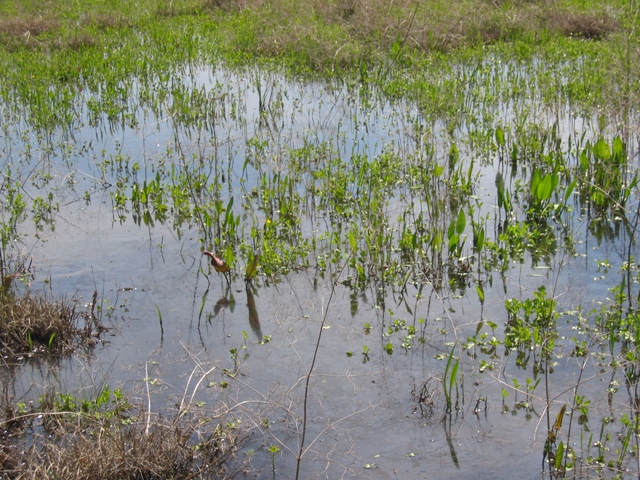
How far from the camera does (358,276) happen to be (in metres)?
5.73

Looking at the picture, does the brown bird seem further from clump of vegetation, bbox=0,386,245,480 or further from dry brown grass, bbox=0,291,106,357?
clump of vegetation, bbox=0,386,245,480

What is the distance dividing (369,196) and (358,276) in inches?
54.5

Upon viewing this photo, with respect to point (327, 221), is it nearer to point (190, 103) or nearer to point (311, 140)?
point (311, 140)

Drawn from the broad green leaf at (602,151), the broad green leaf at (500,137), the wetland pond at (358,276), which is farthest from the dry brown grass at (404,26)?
the broad green leaf at (602,151)

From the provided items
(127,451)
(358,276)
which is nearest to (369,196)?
(358,276)

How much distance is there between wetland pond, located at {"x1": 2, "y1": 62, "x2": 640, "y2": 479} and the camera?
13.3ft

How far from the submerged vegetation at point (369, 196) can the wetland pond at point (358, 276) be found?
3 centimetres

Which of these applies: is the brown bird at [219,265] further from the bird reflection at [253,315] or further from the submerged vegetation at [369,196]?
the bird reflection at [253,315]

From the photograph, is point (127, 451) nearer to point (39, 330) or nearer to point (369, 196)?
point (39, 330)

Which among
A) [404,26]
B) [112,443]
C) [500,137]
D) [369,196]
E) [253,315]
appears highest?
[404,26]

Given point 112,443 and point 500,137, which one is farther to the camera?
point 500,137

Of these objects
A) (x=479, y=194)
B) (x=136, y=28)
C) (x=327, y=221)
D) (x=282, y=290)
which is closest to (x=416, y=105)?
(x=479, y=194)

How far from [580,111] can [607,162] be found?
2.06 meters

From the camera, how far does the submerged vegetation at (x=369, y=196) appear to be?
4.11 m
